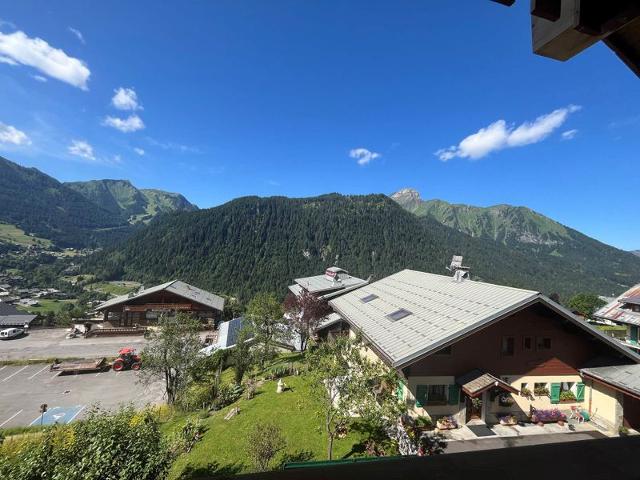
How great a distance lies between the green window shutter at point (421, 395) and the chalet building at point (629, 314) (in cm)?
3064

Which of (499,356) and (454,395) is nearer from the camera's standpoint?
(454,395)

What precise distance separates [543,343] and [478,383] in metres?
5.67

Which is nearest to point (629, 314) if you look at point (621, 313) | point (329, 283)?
point (621, 313)

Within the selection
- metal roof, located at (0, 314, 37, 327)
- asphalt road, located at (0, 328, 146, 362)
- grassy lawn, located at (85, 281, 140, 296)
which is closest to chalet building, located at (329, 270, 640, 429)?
asphalt road, located at (0, 328, 146, 362)

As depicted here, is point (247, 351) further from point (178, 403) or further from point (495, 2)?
point (495, 2)

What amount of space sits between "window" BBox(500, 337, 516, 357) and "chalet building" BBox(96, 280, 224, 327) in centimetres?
5227

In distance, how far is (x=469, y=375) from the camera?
17000 millimetres

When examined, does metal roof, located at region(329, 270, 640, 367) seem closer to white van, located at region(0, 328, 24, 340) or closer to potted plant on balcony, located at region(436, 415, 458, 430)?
potted plant on balcony, located at region(436, 415, 458, 430)

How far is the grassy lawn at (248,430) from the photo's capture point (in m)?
13.6

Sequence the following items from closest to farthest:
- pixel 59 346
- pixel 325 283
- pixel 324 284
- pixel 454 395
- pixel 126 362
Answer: pixel 454 395
pixel 126 362
pixel 59 346
pixel 324 284
pixel 325 283

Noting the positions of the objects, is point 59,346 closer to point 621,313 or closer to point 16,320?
point 16,320

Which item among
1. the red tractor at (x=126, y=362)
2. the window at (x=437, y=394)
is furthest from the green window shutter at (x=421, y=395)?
the red tractor at (x=126, y=362)

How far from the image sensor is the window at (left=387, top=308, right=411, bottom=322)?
20.0 metres

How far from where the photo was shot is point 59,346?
4506 cm
